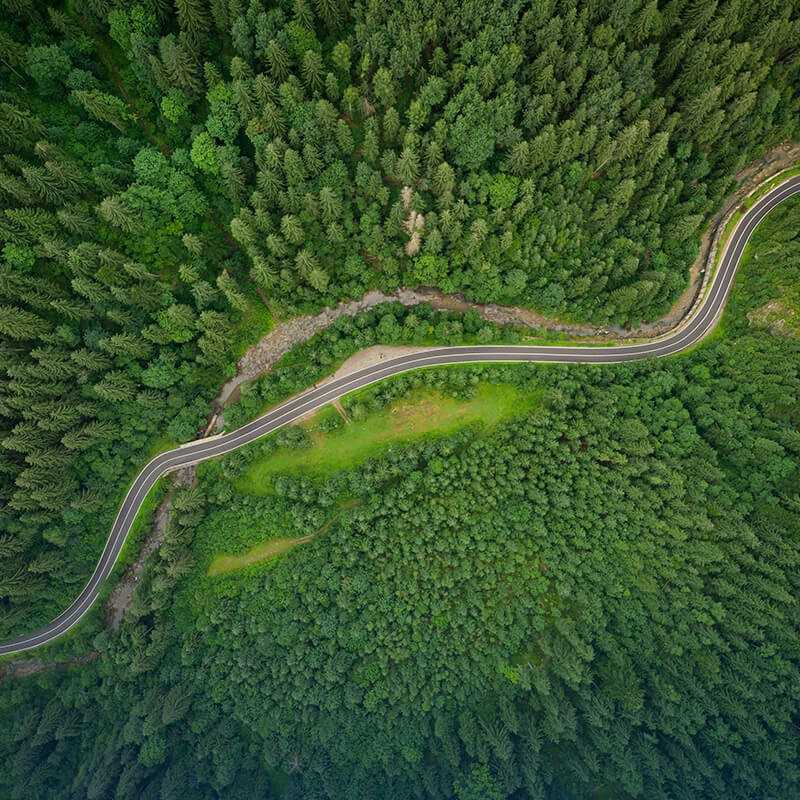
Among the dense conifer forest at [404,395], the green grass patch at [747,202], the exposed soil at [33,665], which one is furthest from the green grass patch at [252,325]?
the green grass patch at [747,202]

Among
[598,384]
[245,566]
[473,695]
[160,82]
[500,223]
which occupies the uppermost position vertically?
[160,82]

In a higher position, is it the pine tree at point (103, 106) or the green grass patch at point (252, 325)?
the pine tree at point (103, 106)

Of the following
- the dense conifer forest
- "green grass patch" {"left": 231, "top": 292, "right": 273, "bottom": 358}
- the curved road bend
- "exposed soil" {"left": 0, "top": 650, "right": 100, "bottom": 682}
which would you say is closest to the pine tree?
the dense conifer forest

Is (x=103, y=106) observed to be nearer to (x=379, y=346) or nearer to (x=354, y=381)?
(x=379, y=346)

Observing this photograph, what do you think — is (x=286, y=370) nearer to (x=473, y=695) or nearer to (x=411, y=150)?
(x=411, y=150)

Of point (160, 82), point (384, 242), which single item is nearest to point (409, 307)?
point (384, 242)

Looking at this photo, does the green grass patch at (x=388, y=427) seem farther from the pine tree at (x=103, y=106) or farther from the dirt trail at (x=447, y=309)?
the pine tree at (x=103, y=106)

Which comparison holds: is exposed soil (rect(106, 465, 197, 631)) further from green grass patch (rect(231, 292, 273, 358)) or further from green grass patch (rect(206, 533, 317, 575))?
green grass patch (rect(231, 292, 273, 358))
